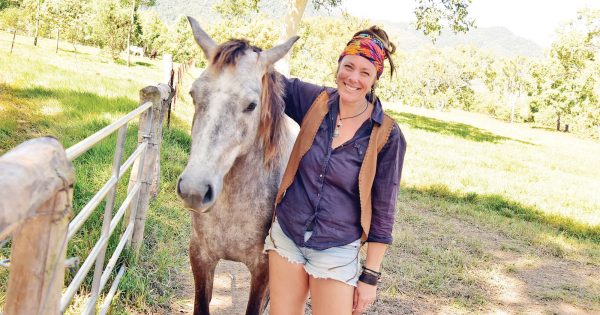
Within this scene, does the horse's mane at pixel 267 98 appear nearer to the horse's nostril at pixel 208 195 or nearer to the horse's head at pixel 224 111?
the horse's head at pixel 224 111

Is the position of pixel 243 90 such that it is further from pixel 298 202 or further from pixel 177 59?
pixel 177 59

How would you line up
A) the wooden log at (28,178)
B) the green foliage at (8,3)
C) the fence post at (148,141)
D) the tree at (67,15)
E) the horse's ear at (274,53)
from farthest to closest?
the green foliage at (8,3) < the tree at (67,15) < the fence post at (148,141) < the horse's ear at (274,53) < the wooden log at (28,178)

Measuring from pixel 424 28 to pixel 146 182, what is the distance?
12441 mm

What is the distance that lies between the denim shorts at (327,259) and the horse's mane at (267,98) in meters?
0.56

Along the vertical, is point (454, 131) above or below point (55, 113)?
above

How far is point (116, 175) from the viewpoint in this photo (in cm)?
255

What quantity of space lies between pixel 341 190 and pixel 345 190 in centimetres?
2

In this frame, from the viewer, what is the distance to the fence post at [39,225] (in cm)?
88

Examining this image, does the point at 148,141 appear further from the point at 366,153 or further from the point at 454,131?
the point at 454,131

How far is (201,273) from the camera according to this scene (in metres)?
2.78

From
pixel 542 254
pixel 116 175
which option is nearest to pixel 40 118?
pixel 116 175

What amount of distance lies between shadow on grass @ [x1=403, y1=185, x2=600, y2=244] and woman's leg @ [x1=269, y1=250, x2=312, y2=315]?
6410 mm

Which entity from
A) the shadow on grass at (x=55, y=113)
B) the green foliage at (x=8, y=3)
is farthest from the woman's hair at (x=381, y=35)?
the green foliage at (x=8, y=3)

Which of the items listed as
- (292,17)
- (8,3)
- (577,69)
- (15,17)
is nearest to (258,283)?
(292,17)
